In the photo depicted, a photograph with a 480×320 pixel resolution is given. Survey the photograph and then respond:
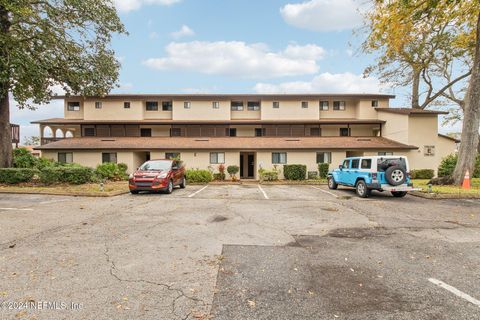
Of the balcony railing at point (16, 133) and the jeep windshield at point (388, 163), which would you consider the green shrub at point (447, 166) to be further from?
the balcony railing at point (16, 133)

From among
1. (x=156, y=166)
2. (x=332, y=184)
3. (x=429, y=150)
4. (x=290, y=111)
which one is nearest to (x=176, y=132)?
(x=290, y=111)

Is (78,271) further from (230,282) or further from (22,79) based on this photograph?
(22,79)

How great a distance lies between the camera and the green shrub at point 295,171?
2250 centimetres

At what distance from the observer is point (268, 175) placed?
73.4 feet

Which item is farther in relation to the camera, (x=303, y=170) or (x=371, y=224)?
(x=303, y=170)

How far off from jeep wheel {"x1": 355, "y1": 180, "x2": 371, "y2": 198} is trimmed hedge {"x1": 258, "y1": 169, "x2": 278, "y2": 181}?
9965 mm

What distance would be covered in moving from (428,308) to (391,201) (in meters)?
9.35

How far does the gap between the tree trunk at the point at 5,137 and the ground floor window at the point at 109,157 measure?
7326 mm

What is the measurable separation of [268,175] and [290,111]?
31.4ft

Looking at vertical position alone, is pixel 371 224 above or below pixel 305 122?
below

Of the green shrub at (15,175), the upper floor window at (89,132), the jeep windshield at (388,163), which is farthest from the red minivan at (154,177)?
the upper floor window at (89,132)

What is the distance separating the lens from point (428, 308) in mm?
3107

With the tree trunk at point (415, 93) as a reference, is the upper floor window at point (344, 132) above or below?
below

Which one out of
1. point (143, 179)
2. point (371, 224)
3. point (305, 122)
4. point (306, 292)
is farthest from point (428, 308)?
point (305, 122)
